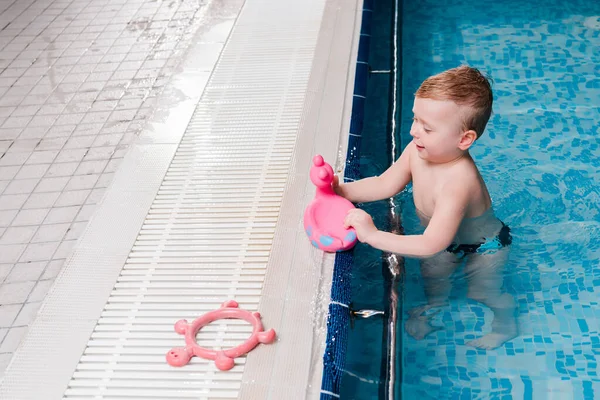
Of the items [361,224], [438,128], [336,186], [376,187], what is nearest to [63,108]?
[336,186]

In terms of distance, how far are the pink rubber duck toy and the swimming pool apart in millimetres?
304

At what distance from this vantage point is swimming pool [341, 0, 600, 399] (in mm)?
2562

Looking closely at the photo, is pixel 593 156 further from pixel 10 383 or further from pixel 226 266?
pixel 10 383

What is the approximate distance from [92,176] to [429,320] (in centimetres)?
177

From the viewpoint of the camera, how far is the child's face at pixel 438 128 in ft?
7.54

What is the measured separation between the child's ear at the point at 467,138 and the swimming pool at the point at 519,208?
0.63 metres

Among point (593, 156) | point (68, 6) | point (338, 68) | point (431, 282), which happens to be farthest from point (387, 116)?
point (68, 6)

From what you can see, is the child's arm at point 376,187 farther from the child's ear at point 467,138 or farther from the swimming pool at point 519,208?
the child's ear at point 467,138

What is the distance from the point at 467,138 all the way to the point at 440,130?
4.0 inches

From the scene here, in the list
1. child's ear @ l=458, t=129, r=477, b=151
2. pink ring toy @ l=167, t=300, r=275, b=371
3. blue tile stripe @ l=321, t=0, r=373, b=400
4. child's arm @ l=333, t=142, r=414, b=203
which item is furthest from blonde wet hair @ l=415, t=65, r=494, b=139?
pink ring toy @ l=167, t=300, r=275, b=371

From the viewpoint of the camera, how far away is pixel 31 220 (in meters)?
3.20

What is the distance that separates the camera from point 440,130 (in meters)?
2.34

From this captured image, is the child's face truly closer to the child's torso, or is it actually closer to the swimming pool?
the child's torso

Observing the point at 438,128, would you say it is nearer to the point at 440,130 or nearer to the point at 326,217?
the point at 440,130
